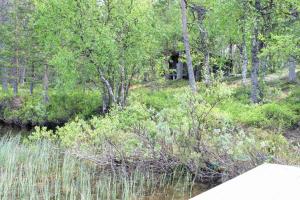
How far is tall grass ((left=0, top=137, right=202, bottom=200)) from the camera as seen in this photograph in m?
7.09

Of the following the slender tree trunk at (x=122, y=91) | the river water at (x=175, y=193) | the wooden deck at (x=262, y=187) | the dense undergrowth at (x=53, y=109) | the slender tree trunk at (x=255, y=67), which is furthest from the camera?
the dense undergrowth at (x=53, y=109)

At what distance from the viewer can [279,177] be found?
8.58ft

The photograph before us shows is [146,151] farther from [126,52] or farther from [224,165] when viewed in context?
[126,52]

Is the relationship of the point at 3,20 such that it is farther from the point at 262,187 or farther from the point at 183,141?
the point at 262,187

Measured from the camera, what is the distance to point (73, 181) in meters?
7.18

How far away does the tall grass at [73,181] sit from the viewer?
709cm

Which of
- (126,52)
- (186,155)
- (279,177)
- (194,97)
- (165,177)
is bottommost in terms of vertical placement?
(165,177)

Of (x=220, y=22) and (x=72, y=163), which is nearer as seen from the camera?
(x=72, y=163)

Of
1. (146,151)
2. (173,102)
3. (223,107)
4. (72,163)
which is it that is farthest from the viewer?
(173,102)

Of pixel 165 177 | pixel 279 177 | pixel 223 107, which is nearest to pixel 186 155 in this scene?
pixel 165 177

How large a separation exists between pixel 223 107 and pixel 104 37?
554 cm

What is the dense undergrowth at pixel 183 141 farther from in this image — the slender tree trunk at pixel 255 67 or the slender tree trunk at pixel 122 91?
the slender tree trunk at pixel 122 91

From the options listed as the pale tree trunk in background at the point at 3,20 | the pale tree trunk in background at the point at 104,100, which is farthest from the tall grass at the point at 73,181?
the pale tree trunk in background at the point at 3,20

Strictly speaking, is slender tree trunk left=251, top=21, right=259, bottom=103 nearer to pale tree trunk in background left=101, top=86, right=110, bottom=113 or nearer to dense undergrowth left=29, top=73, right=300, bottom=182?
pale tree trunk in background left=101, top=86, right=110, bottom=113
